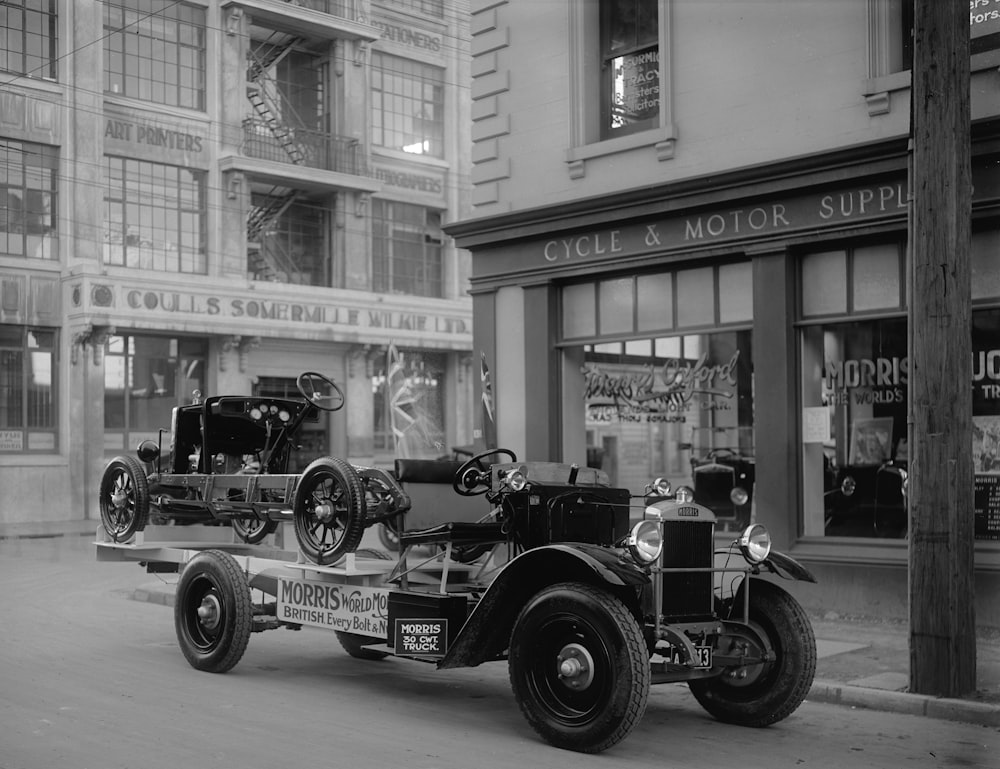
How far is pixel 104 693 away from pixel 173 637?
294 cm

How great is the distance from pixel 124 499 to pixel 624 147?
22.2 ft

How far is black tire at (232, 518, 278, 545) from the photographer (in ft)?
35.7

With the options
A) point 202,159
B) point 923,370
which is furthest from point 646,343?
point 202,159


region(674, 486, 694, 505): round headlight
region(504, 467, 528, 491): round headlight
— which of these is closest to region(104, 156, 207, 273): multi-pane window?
region(504, 467, 528, 491): round headlight

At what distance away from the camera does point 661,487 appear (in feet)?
26.4

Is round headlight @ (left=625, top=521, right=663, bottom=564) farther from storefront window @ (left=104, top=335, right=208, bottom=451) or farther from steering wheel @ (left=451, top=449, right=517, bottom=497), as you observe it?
storefront window @ (left=104, top=335, right=208, bottom=451)

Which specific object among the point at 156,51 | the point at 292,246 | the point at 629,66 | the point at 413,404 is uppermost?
the point at 156,51

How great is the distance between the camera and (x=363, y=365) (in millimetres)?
31578

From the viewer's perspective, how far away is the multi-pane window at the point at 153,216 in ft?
85.4

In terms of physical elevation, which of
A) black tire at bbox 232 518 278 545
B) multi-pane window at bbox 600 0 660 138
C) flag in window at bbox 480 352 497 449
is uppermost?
multi-pane window at bbox 600 0 660 138

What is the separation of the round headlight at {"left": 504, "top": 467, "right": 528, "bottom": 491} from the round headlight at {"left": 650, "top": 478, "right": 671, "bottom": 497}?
0.90 m

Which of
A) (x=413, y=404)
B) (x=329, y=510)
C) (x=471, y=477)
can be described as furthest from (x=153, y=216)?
(x=471, y=477)

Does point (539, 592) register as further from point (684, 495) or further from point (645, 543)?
point (684, 495)

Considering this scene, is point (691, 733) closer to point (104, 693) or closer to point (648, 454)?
point (104, 693)
